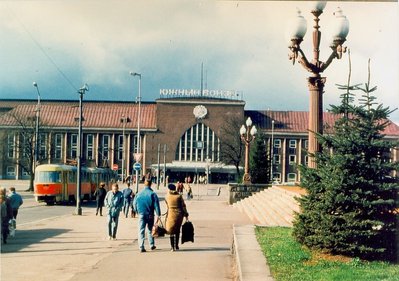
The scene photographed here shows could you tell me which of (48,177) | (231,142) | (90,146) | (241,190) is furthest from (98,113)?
(241,190)

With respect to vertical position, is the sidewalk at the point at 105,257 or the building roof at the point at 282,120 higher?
the building roof at the point at 282,120

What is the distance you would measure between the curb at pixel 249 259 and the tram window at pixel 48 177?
24021 millimetres

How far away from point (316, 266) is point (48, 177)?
28604mm

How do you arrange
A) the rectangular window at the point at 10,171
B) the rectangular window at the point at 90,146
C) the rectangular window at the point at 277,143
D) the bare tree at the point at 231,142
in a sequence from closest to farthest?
the bare tree at the point at 231,142, the rectangular window at the point at 10,171, the rectangular window at the point at 90,146, the rectangular window at the point at 277,143

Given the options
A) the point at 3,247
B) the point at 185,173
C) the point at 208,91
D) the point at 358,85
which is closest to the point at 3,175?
the point at 185,173

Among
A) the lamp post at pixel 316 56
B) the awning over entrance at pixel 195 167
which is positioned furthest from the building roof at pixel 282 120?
the lamp post at pixel 316 56

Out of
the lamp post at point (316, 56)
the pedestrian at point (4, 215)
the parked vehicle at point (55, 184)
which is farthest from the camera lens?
the parked vehicle at point (55, 184)

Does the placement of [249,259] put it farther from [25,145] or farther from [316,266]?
[25,145]

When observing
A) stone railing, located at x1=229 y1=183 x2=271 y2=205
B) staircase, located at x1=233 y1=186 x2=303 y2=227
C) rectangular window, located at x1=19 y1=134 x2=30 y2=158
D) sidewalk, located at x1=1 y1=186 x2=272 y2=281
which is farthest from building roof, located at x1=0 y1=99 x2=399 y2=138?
sidewalk, located at x1=1 y1=186 x2=272 y2=281

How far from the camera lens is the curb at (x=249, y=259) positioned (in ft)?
26.4

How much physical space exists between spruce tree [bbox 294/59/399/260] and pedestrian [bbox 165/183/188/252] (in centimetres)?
357

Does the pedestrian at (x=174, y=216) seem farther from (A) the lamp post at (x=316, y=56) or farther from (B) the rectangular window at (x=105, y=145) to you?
(B) the rectangular window at (x=105, y=145)

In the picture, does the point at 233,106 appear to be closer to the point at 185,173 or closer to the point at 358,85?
the point at 185,173

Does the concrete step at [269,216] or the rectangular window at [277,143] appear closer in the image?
the concrete step at [269,216]
